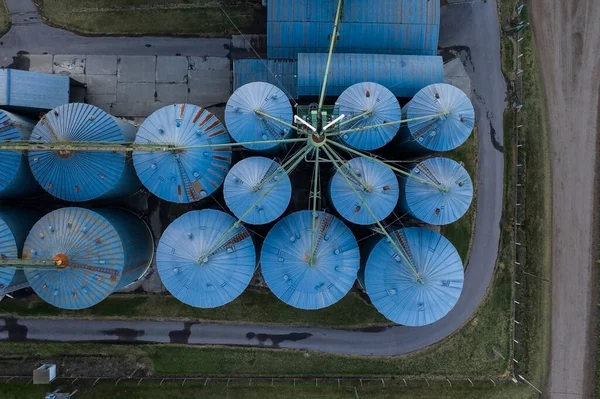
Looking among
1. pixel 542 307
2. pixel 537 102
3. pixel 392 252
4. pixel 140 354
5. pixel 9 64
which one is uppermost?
pixel 9 64

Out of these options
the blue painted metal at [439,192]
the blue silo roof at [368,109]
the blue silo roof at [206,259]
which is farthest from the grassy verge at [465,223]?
the blue silo roof at [206,259]

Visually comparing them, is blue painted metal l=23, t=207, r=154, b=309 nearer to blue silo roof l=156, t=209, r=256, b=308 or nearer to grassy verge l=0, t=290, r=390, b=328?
blue silo roof l=156, t=209, r=256, b=308

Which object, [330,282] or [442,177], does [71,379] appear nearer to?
[330,282]

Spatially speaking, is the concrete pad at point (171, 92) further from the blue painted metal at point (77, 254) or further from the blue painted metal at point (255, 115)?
the blue painted metal at point (77, 254)

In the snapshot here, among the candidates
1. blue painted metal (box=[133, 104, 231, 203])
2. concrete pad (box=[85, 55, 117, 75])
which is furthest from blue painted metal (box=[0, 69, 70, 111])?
blue painted metal (box=[133, 104, 231, 203])

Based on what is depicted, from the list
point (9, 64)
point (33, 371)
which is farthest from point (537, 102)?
point (33, 371)

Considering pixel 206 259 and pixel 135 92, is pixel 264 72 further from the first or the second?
pixel 206 259
